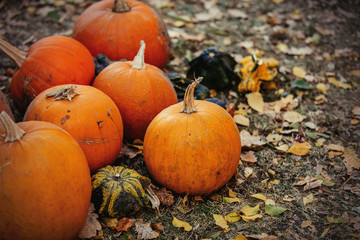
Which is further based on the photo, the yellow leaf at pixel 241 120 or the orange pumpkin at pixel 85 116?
the yellow leaf at pixel 241 120

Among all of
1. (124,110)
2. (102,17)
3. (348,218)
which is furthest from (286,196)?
(102,17)

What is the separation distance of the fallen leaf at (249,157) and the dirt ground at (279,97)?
1.3 inches

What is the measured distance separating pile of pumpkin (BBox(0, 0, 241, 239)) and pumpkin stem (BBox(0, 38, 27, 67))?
10 millimetres

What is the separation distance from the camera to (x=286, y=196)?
9.87 feet

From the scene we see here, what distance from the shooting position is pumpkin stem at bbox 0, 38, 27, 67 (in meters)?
3.32

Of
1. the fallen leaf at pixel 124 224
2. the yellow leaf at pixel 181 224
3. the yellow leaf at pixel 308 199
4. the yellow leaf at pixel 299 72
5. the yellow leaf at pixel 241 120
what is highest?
the fallen leaf at pixel 124 224

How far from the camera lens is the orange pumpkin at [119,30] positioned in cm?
406

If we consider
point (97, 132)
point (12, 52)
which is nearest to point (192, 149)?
point (97, 132)

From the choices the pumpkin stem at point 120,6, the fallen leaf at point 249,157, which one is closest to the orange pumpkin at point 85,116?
the fallen leaf at point 249,157

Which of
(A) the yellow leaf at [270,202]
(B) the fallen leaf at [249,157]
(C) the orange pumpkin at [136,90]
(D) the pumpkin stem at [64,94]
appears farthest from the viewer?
(B) the fallen leaf at [249,157]

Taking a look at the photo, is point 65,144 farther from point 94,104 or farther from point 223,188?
point 223,188

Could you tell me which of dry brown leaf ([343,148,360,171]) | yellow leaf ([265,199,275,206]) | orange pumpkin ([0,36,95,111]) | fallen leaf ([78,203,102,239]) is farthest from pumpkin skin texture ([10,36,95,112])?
dry brown leaf ([343,148,360,171])

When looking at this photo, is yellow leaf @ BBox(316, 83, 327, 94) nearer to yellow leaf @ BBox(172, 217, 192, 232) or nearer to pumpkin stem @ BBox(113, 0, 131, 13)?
pumpkin stem @ BBox(113, 0, 131, 13)

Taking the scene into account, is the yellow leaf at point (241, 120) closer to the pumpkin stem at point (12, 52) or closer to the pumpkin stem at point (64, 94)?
the pumpkin stem at point (64, 94)
